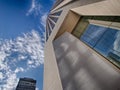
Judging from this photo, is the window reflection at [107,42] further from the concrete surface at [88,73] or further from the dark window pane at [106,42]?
the concrete surface at [88,73]

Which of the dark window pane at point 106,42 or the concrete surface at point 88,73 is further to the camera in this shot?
the dark window pane at point 106,42

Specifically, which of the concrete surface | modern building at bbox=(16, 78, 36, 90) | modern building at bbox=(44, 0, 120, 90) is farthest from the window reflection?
modern building at bbox=(16, 78, 36, 90)

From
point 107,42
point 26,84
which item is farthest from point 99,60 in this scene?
point 26,84

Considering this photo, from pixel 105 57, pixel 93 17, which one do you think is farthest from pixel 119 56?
pixel 93 17

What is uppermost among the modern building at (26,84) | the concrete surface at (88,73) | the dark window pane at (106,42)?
the modern building at (26,84)

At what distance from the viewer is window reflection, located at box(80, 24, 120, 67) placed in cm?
913

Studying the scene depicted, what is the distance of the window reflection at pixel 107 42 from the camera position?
9134 mm

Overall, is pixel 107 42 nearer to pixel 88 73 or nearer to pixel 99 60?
pixel 99 60

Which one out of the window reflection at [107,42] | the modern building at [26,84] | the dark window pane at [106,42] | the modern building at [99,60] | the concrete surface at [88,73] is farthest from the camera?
the modern building at [26,84]

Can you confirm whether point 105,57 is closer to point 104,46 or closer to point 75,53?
point 104,46

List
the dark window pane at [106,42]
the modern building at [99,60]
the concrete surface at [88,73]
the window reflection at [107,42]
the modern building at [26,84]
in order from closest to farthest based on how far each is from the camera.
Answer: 1. the concrete surface at [88,73]
2. the modern building at [99,60]
3. the window reflection at [107,42]
4. the dark window pane at [106,42]
5. the modern building at [26,84]

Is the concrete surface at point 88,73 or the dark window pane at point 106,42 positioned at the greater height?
the dark window pane at point 106,42

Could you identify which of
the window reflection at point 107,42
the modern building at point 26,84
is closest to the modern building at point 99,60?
the window reflection at point 107,42

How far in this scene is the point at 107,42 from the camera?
35.4 feet
